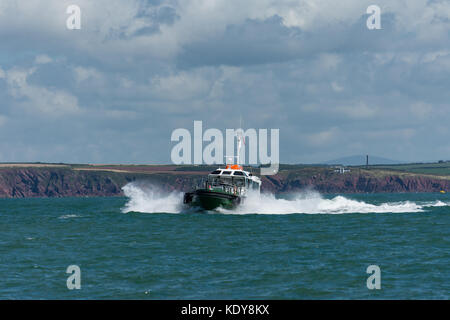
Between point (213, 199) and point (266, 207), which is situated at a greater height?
point (213, 199)

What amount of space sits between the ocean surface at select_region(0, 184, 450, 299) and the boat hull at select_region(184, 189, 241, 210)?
4686 mm

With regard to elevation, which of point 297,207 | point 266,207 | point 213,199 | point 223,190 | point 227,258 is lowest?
point 227,258

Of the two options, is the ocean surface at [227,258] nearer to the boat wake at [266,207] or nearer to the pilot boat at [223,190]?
the pilot boat at [223,190]

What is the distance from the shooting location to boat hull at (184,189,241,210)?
6656cm

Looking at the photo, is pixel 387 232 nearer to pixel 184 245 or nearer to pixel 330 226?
pixel 330 226

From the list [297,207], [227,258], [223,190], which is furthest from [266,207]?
[227,258]

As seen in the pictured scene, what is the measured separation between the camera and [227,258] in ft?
123

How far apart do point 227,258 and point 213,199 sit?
29479mm

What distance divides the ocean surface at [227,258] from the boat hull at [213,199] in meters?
4.69

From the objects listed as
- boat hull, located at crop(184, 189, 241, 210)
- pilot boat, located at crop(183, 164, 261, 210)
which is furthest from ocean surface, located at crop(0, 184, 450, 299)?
pilot boat, located at crop(183, 164, 261, 210)

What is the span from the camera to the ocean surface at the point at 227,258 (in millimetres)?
28453

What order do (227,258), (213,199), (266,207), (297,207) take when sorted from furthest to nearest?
(297,207) < (266,207) < (213,199) < (227,258)

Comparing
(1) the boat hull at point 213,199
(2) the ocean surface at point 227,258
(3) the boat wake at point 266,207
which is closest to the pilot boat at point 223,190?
(1) the boat hull at point 213,199

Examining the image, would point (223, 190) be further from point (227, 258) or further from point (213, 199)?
point (227, 258)
